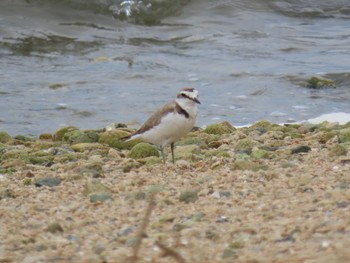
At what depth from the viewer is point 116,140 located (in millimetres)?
9688

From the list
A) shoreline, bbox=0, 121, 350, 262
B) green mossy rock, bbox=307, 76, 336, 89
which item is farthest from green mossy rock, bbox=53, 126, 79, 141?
green mossy rock, bbox=307, 76, 336, 89

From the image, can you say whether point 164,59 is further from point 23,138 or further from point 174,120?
point 174,120

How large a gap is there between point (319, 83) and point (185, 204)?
8.35 metres

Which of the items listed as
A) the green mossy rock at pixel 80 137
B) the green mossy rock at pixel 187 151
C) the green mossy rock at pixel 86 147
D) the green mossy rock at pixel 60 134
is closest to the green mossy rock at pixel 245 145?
the green mossy rock at pixel 187 151

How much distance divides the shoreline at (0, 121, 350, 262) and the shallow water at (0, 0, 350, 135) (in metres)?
3.94

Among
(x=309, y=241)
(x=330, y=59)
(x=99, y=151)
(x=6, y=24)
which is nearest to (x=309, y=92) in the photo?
(x=330, y=59)

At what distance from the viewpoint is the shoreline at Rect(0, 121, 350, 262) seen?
4.71m

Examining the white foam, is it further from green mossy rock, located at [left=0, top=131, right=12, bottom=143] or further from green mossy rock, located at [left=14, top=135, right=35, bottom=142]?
green mossy rock, located at [left=0, top=131, right=12, bottom=143]

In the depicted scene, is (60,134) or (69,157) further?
Answer: (60,134)

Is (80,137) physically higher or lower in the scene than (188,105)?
lower

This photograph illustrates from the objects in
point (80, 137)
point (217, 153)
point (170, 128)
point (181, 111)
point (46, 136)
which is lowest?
point (46, 136)

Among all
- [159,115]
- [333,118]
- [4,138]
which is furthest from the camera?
[333,118]

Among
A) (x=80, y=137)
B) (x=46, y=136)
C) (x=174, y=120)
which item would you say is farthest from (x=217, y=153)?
(x=46, y=136)

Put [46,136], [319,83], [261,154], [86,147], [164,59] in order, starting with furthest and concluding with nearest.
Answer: [164,59] → [319,83] → [46,136] → [86,147] → [261,154]
